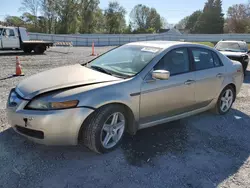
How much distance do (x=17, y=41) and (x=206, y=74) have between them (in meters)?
15.2

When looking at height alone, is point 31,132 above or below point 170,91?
below

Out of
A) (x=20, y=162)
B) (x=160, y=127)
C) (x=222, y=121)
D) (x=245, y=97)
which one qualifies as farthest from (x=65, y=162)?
(x=245, y=97)

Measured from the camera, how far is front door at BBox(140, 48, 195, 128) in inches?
131

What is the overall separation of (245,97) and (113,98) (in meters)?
4.95

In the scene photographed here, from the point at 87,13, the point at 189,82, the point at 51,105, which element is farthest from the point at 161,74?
the point at 87,13

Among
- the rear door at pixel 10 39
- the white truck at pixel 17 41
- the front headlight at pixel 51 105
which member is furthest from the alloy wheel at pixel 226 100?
the rear door at pixel 10 39

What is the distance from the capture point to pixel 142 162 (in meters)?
3.01

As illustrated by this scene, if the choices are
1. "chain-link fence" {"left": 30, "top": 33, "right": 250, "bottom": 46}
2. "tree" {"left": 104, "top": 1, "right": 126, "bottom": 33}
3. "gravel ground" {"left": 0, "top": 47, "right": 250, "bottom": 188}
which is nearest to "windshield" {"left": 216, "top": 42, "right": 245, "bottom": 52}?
"gravel ground" {"left": 0, "top": 47, "right": 250, "bottom": 188}

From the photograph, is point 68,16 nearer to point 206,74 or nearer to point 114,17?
point 114,17

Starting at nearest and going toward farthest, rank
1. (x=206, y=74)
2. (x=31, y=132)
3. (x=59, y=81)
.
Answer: (x=31, y=132) → (x=59, y=81) → (x=206, y=74)

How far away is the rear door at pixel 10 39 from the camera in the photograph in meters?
15.2

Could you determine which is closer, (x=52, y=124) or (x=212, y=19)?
(x=52, y=124)

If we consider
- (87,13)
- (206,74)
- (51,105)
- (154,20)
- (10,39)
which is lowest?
(51,105)

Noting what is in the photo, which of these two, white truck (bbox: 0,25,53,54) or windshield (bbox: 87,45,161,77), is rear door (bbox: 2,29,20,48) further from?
windshield (bbox: 87,45,161,77)
